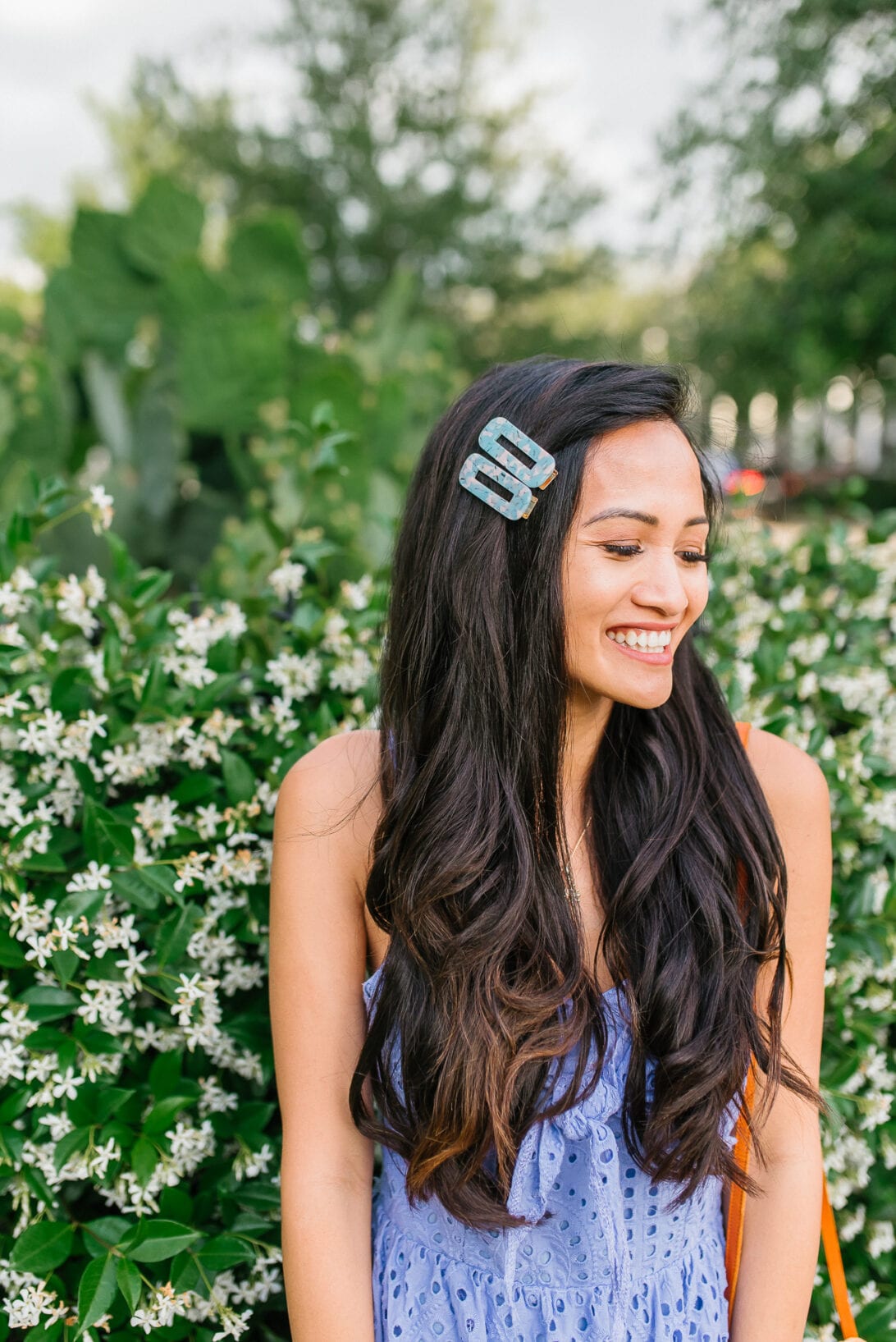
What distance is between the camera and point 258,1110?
141 centimetres

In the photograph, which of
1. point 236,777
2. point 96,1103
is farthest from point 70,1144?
point 236,777

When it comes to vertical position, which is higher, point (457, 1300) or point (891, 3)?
point (891, 3)

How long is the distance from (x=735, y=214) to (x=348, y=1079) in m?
10.3

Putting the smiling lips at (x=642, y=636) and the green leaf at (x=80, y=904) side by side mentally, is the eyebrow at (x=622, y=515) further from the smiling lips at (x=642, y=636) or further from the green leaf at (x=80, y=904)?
the green leaf at (x=80, y=904)

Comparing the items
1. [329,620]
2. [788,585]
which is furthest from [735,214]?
[329,620]

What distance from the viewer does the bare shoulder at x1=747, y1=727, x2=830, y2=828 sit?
1.40 meters

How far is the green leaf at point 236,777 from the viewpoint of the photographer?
1.49m

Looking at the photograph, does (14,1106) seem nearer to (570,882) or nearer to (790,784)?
(570,882)

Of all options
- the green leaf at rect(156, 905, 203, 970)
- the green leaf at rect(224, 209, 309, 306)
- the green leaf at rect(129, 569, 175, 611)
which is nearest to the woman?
the green leaf at rect(156, 905, 203, 970)

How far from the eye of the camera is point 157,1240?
4.12 ft

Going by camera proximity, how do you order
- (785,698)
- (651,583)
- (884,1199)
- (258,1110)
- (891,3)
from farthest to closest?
(891,3)
(785,698)
(884,1199)
(258,1110)
(651,583)

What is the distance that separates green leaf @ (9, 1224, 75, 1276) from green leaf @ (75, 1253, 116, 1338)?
56mm

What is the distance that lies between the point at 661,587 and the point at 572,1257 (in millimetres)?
789

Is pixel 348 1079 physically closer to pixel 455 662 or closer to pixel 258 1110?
pixel 258 1110
